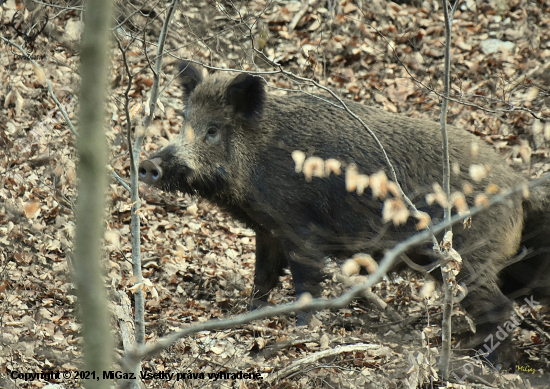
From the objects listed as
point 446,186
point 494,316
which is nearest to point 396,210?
point 446,186

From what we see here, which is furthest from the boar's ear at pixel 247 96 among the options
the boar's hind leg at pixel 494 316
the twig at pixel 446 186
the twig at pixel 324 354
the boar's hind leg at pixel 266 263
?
the boar's hind leg at pixel 494 316

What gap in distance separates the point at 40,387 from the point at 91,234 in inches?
146

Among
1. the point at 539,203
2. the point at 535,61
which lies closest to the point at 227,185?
the point at 539,203

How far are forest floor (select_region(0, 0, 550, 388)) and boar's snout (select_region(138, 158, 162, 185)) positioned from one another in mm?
389

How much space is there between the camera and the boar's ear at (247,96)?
5.97 metres

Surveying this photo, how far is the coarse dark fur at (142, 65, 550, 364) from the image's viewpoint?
551 cm

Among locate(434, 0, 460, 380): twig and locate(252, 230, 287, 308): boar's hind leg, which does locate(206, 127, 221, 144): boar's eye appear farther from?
locate(434, 0, 460, 380): twig

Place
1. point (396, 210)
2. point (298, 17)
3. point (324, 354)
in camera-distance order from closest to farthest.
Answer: point (324, 354) < point (396, 210) < point (298, 17)

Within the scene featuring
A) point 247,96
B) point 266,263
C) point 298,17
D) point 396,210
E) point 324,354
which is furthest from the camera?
point 298,17

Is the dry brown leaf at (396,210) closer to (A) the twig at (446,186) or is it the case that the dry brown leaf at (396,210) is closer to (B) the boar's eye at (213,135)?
(A) the twig at (446,186)

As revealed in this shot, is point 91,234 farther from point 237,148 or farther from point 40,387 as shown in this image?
point 237,148

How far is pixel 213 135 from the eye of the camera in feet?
20.4

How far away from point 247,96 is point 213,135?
53 centimetres

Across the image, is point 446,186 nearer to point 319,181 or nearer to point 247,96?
point 319,181
